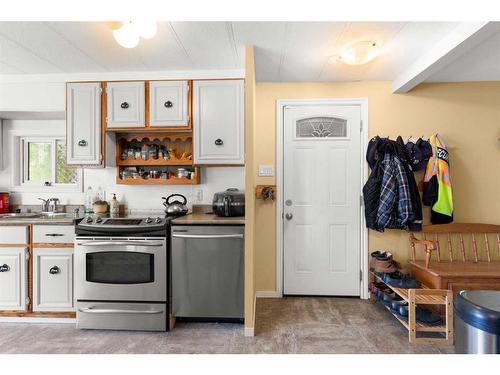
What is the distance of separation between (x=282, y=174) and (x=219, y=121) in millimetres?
862

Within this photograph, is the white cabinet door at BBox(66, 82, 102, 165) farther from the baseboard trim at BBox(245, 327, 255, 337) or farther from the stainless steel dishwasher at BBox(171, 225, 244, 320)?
the baseboard trim at BBox(245, 327, 255, 337)

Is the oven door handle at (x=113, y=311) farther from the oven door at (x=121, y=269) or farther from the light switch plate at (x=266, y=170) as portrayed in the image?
the light switch plate at (x=266, y=170)

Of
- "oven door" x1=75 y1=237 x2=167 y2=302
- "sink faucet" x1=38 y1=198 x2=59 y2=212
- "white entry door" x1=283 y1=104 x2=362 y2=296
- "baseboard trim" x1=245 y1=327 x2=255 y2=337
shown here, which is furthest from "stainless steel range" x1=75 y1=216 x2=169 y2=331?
"white entry door" x1=283 y1=104 x2=362 y2=296

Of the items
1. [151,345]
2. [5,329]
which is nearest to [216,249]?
[151,345]

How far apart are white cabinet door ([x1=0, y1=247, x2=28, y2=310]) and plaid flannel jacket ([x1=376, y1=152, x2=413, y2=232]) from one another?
3.11 metres

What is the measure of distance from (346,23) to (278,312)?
2363 millimetres

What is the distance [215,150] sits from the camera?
2.56 metres

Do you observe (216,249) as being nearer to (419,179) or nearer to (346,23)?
(346,23)

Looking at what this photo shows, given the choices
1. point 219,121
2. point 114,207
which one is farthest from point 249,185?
point 114,207

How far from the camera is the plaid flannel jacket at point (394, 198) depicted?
2.58 metres

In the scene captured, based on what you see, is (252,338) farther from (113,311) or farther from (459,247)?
(459,247)

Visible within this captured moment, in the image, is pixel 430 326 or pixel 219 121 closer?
pixel 430 326

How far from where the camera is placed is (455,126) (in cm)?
285

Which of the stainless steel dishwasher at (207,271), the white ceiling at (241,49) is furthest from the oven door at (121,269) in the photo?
the white ceiling at (241,49)
